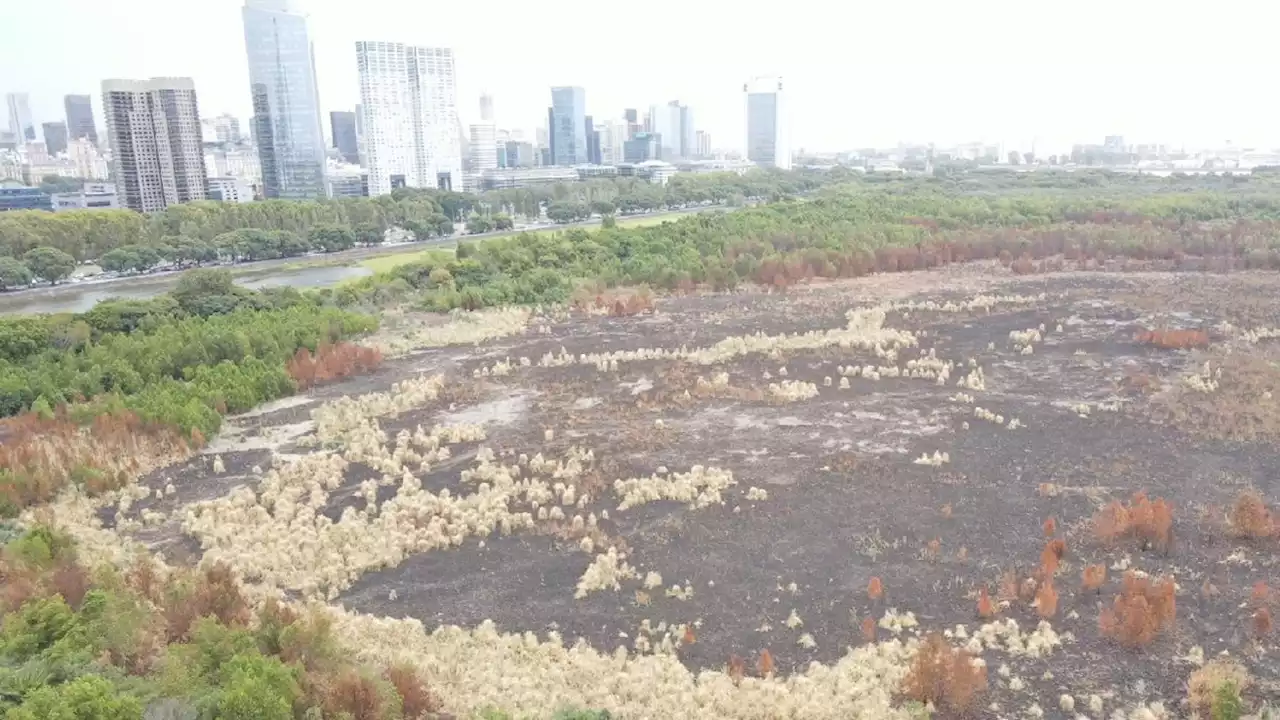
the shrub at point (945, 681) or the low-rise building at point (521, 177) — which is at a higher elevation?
the low-rise building at point (521, 177)

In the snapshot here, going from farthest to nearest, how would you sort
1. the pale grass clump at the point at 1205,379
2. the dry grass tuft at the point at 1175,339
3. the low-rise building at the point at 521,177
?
the low-rise building at the point at 521,177
the dry grass tuft at the point at 1175,339
the pale grass clump at the point at 1205,379

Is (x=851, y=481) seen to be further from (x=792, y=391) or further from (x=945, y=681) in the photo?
(x=945, y=681)

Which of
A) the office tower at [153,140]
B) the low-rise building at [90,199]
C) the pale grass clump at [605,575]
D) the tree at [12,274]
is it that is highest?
the office tower at [153,140]

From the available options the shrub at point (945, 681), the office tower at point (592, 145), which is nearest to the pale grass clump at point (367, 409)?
the shrub at point (945, 681)

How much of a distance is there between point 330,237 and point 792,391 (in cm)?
4576

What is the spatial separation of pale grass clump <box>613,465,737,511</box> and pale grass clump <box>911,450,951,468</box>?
358cm

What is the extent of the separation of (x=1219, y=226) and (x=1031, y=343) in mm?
28833

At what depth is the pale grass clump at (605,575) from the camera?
12000 mm

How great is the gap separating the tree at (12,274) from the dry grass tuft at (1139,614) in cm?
5266

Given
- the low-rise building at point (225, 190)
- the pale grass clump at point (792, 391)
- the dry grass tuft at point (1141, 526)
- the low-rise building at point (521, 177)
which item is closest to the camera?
the dry grass tuft at point (1141, 526)

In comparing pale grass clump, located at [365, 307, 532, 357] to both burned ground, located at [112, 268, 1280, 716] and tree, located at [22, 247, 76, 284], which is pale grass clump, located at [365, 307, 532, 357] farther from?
tree, located at [22, 247, 76, 284]

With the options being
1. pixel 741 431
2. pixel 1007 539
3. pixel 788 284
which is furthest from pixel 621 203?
pixel 1007 539

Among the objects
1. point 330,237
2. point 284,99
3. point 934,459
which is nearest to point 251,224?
point 330,237

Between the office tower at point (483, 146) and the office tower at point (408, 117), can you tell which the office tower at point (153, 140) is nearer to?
the office tower at point (408, 117)
